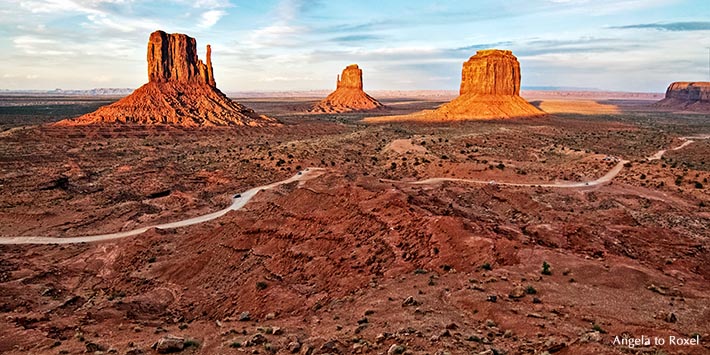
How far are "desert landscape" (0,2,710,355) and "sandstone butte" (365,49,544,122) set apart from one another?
59686mm

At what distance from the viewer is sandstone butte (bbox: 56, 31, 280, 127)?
102875mm

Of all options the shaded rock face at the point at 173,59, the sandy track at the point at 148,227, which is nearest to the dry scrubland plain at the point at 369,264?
the sandy track at the point at 148,227

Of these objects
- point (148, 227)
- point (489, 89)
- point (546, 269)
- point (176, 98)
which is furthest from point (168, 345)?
point (489, 89)

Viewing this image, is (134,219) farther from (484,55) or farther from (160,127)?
(484,55)

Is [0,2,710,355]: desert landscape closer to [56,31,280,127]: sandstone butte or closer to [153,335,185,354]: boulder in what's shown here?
[153,335,185,354]: boulder

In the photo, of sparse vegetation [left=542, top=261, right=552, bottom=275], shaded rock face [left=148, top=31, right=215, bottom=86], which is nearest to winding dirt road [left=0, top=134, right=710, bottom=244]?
sparse vegetation [left=542, top=261, right=552, bottom=275]

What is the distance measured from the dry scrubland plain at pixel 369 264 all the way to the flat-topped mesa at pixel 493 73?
7810cm

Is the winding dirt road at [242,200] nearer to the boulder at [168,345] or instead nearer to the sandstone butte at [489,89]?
the boulder at [168,345]

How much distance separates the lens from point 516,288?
1759 cm

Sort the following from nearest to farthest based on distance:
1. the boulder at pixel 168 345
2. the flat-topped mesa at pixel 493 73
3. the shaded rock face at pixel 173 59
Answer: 1. the boulder at pixel 168 345
2. the shaded rock face at pixel 173 59
3. the flat-topped mesa at pixel 493 73

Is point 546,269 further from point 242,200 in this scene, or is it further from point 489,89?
point 489,89

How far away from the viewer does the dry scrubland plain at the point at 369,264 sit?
48.5ft

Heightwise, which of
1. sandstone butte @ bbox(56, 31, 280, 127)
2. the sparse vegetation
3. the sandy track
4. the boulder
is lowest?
the sandy track

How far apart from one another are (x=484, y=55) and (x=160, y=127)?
93.7 m
